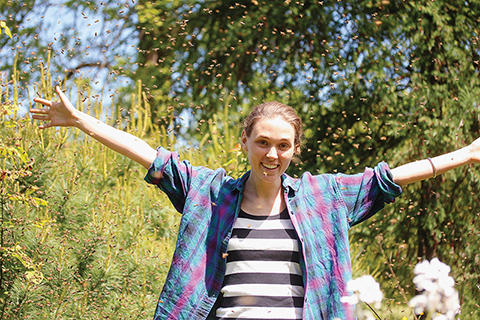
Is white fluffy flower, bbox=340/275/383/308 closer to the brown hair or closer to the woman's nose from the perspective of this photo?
the woman's nose

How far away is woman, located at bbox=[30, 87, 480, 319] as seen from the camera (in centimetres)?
178

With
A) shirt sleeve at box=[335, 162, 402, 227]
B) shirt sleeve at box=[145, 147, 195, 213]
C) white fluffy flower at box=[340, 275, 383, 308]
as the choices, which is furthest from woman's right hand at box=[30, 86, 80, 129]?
white fluffy flower at box=[340, 275, 383, 308]

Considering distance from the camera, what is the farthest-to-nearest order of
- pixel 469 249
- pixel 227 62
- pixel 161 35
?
pixel 161 35 → pixel 227 62 → pixel 469 249

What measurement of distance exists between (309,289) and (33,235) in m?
1.92

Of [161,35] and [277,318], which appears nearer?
[277,318]

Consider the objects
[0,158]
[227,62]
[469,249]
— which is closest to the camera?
[0,158]

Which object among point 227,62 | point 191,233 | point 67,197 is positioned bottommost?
point 191,233

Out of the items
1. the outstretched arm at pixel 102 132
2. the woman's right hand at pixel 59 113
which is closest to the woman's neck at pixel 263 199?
the outstretched arm at pixel 102 132

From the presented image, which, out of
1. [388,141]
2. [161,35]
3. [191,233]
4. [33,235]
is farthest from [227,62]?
[191,233]

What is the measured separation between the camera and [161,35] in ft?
24.4

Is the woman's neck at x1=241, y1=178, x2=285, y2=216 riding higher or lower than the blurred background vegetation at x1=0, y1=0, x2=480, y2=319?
lower

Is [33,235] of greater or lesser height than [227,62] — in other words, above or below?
below

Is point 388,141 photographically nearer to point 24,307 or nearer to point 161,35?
point 24,307

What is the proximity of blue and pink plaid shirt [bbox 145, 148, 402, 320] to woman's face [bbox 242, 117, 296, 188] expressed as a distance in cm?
11
